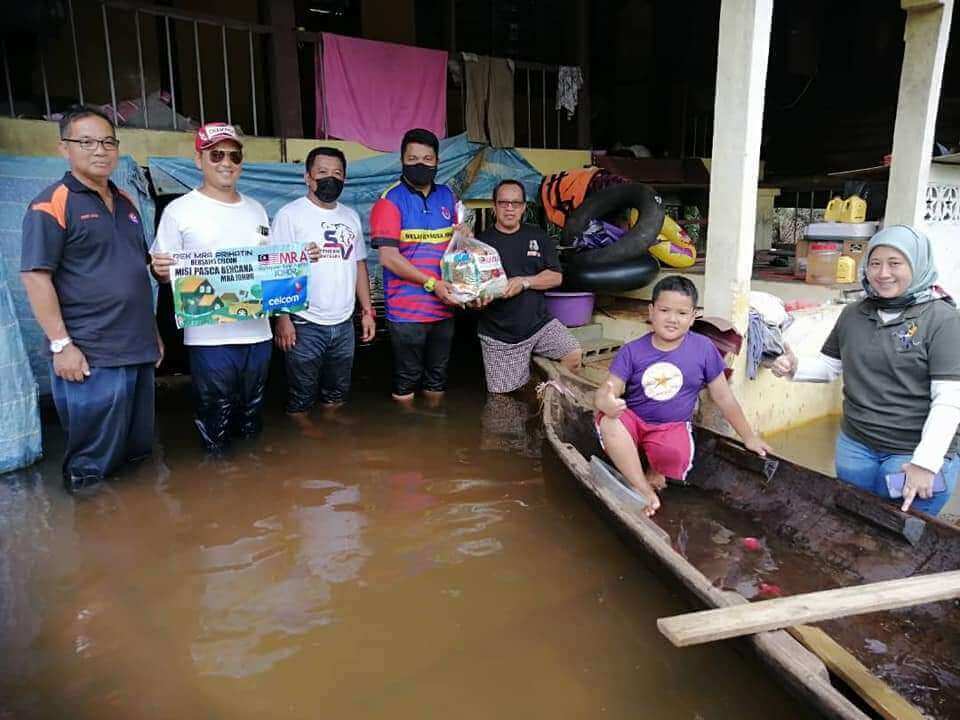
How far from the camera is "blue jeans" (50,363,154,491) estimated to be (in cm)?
377

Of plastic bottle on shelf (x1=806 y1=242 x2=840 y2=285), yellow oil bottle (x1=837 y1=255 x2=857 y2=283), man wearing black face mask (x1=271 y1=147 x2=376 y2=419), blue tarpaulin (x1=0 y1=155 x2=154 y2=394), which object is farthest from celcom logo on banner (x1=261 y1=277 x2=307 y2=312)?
yellow oil bottle (x1=837 y1=255 x2=857 y2=283)

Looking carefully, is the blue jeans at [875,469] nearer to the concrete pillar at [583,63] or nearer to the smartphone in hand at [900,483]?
the smartphone in hand at [900,483]

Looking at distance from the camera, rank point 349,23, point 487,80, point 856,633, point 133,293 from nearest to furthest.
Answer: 1. point 856,633
2. point 133,293
3. point 487,80
4. point 349,23

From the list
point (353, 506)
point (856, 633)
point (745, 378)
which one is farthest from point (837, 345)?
point (353, 506)

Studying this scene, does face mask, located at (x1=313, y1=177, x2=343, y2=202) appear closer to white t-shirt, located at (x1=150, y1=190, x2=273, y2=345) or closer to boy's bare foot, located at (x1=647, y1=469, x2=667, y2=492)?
white t-shirt, located at (x1=150, y1=190, x2=273, y2=345)

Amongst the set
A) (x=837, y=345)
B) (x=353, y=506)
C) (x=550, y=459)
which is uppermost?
(x=837, y=345)

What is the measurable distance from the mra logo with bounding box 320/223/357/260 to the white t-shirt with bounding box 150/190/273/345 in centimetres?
47

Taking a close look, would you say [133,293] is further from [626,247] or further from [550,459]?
[626,247]

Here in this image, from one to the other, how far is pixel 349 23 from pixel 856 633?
35.4 ft

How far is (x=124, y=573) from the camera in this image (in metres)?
3.20

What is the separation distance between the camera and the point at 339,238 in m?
4.81

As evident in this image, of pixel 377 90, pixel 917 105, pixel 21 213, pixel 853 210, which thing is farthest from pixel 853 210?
pixel 21 213

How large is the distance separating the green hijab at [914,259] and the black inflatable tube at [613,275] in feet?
11.4

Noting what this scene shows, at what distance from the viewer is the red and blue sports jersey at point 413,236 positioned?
200 inches
